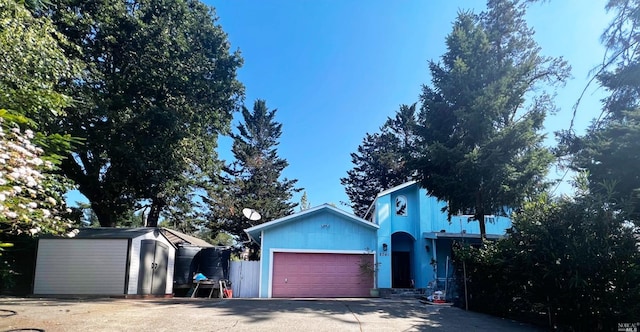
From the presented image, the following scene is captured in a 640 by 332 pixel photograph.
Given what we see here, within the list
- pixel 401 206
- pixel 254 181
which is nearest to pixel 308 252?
pixel 401 206

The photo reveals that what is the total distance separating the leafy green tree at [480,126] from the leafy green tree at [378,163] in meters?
18.3

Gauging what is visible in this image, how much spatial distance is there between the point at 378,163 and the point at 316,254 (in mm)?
19082

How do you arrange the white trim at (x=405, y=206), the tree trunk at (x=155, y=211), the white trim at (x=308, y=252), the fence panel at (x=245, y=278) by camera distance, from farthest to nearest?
the tree trunk at (x=155, y=211) → the white trim at (x=405, y=206) → the fence panel at (x=245, y=278) → the white trim at (x=308, y=252)

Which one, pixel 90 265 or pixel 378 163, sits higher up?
pixel 378 163

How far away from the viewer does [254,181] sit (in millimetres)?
31297

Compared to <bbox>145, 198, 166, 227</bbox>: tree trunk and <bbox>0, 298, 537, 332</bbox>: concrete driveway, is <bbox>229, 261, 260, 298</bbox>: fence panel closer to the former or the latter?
<bbox>145, 198, 166, 227</bbox>: tree trunk

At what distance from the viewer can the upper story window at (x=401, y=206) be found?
1838cm

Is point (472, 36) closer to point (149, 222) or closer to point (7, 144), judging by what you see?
point (7, 144)

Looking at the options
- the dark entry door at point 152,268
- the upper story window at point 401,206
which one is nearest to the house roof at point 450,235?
the upper story window at point 401,206

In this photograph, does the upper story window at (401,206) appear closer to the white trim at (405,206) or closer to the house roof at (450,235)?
the white trim at (405,206)

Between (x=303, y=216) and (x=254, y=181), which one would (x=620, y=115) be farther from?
(x=254, y=181)

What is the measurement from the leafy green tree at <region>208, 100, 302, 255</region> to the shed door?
1507cm

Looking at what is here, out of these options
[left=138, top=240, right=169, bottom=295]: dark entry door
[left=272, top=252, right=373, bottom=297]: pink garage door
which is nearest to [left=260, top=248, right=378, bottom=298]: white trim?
[left=272, top=252, right=373, bottom=297]: pink garage door

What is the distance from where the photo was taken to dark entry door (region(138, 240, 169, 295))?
1209cm
